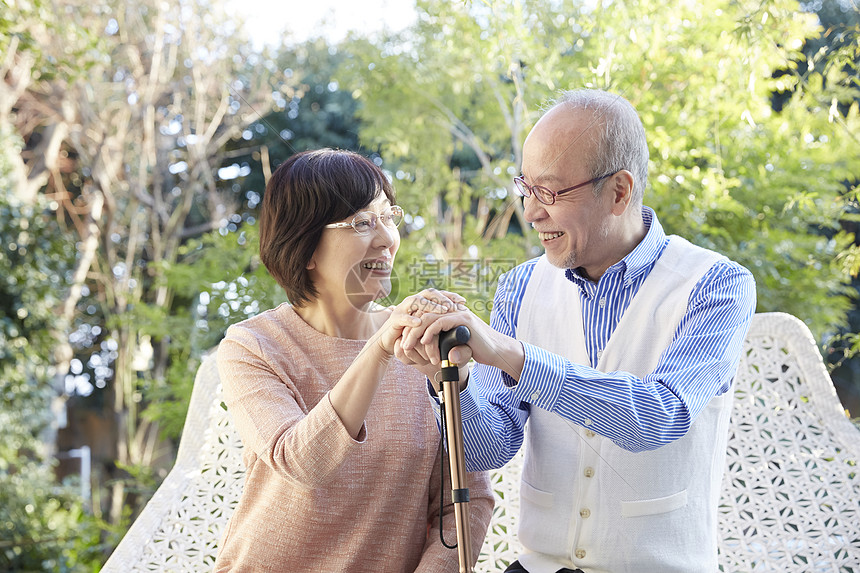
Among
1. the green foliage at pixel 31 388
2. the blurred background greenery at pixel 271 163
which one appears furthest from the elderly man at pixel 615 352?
the green foliage at pixel 31 388

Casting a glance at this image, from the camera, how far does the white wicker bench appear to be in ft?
6.60

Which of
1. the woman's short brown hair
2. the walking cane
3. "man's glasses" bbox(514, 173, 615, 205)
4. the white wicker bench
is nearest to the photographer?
the walking cane

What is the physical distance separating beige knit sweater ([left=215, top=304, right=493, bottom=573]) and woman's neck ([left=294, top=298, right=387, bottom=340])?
8cm

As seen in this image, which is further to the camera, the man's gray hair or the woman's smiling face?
the woman's smiling face

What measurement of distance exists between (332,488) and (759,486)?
1248 mm

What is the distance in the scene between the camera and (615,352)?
1546 mm

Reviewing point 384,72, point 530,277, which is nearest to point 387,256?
point 530,277

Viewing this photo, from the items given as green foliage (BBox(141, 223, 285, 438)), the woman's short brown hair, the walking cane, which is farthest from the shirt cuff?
green foliage (BBox(141, 223, 285, 438))

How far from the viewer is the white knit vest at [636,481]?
149 centimetres

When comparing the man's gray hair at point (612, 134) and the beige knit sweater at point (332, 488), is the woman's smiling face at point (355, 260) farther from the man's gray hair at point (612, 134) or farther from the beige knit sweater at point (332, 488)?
the man's gray hair at point (612, 134)

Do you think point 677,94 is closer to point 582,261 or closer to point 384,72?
point 384,72

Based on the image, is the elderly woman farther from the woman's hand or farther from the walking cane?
the walking cane

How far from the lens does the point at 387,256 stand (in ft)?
5.41

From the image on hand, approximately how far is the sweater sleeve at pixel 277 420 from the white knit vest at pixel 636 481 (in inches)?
17.0
